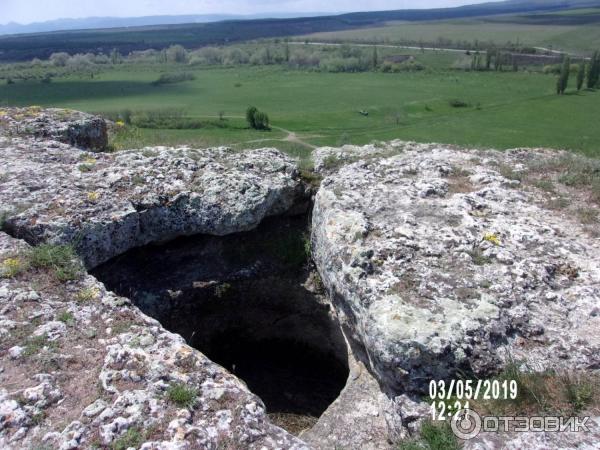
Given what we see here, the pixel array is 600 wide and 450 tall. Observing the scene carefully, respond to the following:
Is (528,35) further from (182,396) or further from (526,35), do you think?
(182,396)

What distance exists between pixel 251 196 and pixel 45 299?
4414 millimetres

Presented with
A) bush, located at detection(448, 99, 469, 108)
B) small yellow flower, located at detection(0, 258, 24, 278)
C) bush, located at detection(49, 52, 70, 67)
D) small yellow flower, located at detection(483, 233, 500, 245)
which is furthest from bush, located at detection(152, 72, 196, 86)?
small yellow flower, located at detection(483, 233, 500, 245)

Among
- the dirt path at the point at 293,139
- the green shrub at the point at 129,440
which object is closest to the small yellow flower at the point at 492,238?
the green shrub at the point at 129,440

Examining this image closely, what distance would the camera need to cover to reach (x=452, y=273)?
7305 millimetres

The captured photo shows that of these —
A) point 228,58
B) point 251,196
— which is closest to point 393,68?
point 228,58

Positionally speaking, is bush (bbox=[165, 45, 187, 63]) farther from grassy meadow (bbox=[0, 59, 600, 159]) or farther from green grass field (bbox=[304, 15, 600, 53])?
green grass field (bbox=[304, 15, 600, 53])

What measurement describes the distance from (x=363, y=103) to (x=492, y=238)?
7204 cm

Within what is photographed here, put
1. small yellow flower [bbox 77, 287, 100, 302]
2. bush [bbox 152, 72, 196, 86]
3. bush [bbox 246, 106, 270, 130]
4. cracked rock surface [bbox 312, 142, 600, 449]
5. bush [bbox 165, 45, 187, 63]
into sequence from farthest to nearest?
bush [bbox 165, 45, 187, 63], bush [bbox 152, 72, 196, 86], bush [bbox 246, 106, 270, 130], small yellow flower [bbox 77, 287, 100, 302], cracked rock surface [bbox 312, 142, 600, 449]

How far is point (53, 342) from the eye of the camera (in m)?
6.15

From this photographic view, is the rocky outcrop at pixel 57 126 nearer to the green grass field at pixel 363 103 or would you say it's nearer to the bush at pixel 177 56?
the green grass field at pixel 363 103

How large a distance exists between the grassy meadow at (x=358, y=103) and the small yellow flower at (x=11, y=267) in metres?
36.0

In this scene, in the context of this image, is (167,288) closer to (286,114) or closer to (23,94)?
(286,114)

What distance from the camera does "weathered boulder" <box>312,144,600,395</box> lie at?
246 inches

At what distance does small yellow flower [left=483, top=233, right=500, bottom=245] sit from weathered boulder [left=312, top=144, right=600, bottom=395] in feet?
0.07
